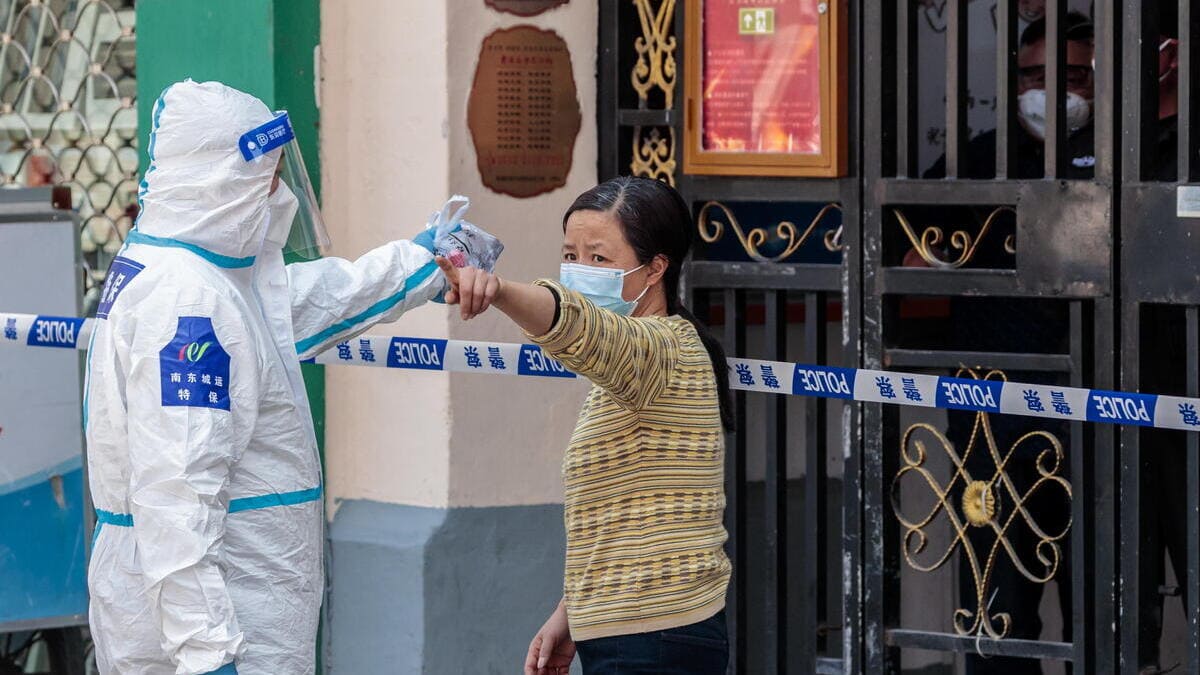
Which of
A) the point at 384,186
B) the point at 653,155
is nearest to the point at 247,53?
A: the point at 384,186

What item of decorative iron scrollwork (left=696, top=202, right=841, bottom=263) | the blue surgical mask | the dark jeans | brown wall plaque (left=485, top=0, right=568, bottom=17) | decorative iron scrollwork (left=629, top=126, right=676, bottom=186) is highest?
brown wall plaque (left=485, top=0, right=568, bottom=17)

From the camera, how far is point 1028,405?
13.7 feet

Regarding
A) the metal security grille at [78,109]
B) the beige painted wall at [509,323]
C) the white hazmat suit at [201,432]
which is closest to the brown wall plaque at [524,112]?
the beige painted wall at [509,323]

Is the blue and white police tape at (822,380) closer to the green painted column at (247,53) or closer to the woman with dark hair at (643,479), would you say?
the green painted column at (247,53)

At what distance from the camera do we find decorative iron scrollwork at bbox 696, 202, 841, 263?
4.88 meters

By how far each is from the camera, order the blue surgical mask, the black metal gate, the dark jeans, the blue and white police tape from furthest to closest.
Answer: the black metal gate < the blue and white police tape < the blue surgical mask < the dark jeans

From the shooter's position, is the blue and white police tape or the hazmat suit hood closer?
the hazmat suit hood

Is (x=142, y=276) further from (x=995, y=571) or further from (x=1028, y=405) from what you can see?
(x=995, y=571)

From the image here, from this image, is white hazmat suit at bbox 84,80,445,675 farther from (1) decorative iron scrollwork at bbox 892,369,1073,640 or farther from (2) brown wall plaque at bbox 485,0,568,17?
(1) decorative iron scrollwork at bbox 892,369,1073,640

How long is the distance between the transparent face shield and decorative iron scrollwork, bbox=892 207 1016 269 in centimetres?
161

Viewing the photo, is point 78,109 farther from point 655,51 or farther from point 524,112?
point 655,51

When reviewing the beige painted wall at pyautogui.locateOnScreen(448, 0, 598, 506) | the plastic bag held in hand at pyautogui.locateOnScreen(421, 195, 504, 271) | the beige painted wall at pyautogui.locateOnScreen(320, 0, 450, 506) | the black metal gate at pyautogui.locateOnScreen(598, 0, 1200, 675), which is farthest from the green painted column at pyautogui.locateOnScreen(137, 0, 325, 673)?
the plastic bag held in hand at pyautogui.locateOnScreen(421, 195, 504, 271)

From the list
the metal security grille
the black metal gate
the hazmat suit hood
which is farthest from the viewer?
the metal security grille

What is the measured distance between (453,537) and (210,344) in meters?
1.89
